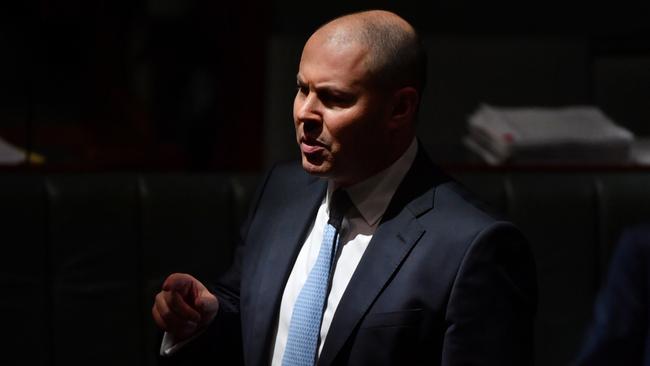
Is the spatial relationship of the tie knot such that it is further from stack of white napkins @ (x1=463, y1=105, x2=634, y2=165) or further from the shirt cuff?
stack of white napkins @ (x1=463, y1=105, x2=634, y2=165)

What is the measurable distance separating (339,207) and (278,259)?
128 mm

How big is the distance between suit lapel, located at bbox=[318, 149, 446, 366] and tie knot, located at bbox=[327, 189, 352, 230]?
63mm

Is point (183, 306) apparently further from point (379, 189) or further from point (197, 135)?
point (197, 135)

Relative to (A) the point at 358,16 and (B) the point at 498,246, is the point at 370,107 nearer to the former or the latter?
(A) the point at 358,16

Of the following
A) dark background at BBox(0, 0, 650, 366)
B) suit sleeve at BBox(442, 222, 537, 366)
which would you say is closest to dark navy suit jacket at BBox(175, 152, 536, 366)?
suit sleeve at BBox(442, 222, 537, 366)

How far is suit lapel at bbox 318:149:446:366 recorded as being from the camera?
1622 millimetres

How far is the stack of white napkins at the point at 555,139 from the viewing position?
2504 mm

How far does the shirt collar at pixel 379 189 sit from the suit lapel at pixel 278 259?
0.11 metres

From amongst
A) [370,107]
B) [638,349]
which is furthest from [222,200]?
[638,349]

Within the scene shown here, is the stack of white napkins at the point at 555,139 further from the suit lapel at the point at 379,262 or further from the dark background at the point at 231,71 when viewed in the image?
the suit lapel at the point at 379,262

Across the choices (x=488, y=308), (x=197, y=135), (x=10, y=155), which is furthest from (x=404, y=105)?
(x=197, y=135)

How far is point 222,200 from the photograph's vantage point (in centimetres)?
241

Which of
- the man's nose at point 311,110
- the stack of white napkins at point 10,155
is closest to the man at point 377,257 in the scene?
the man's nose at point 311,110

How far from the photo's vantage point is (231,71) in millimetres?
3246
